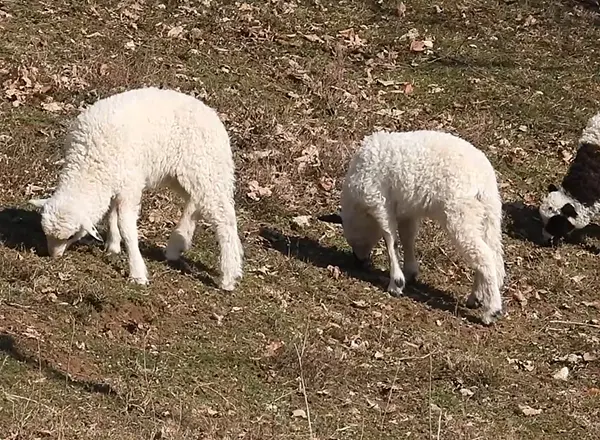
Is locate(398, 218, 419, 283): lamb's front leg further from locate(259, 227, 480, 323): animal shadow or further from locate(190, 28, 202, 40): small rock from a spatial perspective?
locate(190, 28, 202, 40): small rock

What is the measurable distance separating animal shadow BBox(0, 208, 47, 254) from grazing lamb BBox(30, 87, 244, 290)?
32 cm

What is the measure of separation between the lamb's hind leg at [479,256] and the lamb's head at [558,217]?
7.67 ft

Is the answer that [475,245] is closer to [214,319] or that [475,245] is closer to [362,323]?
[362,323]

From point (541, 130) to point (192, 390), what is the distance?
27.0 ft

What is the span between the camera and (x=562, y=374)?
8.40 m

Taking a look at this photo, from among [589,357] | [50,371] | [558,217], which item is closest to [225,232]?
[50,371]

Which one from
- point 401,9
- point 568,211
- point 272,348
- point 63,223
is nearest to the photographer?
point 272,348

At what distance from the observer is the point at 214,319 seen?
8.12 meters

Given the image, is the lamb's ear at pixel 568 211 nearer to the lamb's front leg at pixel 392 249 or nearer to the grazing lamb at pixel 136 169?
the lamb's front leg at pixel 392 249

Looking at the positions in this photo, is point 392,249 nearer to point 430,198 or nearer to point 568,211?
point 430,198

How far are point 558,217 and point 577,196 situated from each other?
2.11ft

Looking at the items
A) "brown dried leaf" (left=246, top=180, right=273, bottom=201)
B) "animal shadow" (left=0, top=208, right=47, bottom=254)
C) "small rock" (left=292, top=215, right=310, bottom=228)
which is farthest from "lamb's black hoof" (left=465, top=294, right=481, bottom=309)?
"animal shadow" (left=0, top=208, right=47, bottom=254)

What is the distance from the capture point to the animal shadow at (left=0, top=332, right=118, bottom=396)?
6.68 m

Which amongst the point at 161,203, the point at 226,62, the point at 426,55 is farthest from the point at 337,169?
the point at 426,55
